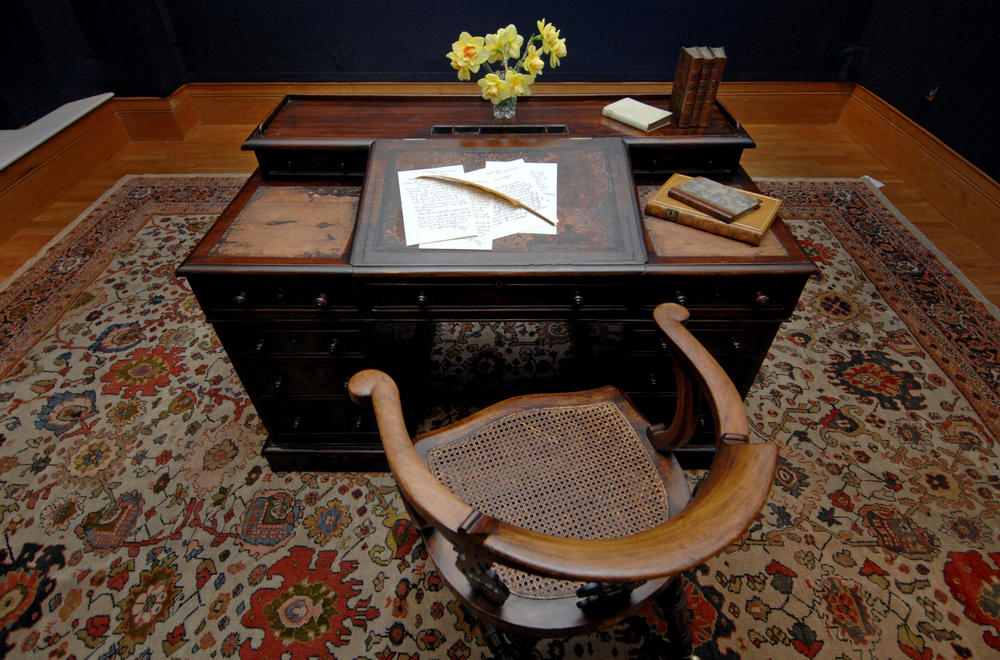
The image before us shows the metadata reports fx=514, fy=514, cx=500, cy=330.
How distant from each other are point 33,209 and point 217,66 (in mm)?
1650

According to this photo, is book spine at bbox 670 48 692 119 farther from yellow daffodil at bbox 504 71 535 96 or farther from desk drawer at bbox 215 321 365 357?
desk drawer at bbox 215 321 365 357

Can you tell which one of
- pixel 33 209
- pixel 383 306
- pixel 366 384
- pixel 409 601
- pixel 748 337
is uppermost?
pixel 366 384

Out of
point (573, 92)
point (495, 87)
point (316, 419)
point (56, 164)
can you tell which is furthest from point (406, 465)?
point (56, 164)

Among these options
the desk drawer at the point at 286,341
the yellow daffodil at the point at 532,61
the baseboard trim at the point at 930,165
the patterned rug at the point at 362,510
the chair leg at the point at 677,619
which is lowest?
the patterned rug at the point at 362,510

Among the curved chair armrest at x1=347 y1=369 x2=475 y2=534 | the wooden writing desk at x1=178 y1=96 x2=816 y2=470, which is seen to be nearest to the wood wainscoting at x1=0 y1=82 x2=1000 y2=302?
the wooden writing desk at x1=178 y1=96 x2=816 y2=470

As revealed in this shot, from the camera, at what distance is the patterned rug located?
155 cm

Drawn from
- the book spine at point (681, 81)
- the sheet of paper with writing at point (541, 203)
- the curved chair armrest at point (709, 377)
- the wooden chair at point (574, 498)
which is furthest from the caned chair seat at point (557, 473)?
the book spine at point (681, 81)

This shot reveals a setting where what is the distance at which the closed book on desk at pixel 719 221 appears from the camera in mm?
1533

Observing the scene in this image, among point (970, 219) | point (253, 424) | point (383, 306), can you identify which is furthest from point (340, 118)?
point (970, 219)

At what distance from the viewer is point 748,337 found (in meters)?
1.68

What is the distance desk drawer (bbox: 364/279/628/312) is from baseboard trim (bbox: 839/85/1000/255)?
9.33 feet

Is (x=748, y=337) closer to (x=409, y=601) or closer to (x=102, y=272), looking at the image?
(x=409, y=601)

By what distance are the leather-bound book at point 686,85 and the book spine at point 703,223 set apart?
1.56 ft

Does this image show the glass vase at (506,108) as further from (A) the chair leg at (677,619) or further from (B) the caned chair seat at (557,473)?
(A) the chair leg at (677,619)
